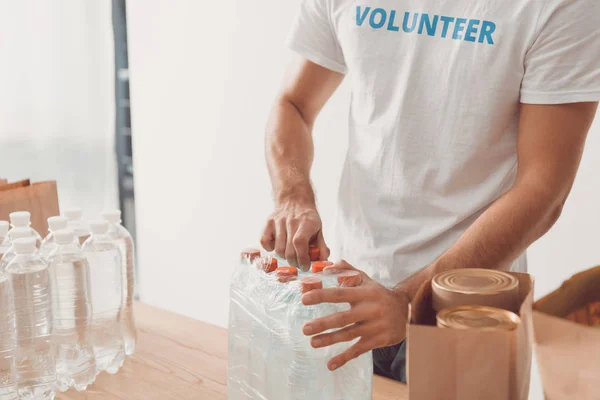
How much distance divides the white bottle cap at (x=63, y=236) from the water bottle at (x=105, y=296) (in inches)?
3.8

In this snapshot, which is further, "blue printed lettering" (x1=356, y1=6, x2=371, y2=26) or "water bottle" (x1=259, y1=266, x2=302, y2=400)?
"blue printed lettering" (x1=356, y1=6, x2=371, y2=26)

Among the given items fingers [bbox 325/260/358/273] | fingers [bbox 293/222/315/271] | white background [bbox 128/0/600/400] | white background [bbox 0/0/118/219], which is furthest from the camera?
white background [bbox 0/0/118/219]

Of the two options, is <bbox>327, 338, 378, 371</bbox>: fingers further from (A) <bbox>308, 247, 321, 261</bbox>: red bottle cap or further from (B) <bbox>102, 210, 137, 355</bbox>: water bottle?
(B) <bbox>102, 210, 137, 355</bbox>: water bottle

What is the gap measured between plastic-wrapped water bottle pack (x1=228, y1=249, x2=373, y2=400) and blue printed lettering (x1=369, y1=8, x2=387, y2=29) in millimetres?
632

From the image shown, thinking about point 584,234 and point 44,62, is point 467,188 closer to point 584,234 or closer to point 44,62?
point 584,234

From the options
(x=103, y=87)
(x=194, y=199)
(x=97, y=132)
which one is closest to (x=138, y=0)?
(x=103, y=87)

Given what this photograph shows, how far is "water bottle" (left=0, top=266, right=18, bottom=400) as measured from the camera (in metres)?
1.18

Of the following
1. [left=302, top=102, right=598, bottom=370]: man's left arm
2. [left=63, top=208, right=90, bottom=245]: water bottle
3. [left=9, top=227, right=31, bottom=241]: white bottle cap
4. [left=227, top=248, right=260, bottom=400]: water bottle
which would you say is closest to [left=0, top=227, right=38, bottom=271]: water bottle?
A: [left=9, top=227, right=31, bottom=241]: white bottle cap

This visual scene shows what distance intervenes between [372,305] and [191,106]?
2.49m

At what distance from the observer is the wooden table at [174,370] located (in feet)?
4.11

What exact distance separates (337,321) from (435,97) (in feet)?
2.17

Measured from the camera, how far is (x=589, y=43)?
4.34ft

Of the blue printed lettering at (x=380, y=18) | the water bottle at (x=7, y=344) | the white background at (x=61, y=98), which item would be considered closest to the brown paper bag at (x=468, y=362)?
the water bottle at (x=7, y=344)

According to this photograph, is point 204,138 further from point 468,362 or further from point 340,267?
point 468,362
